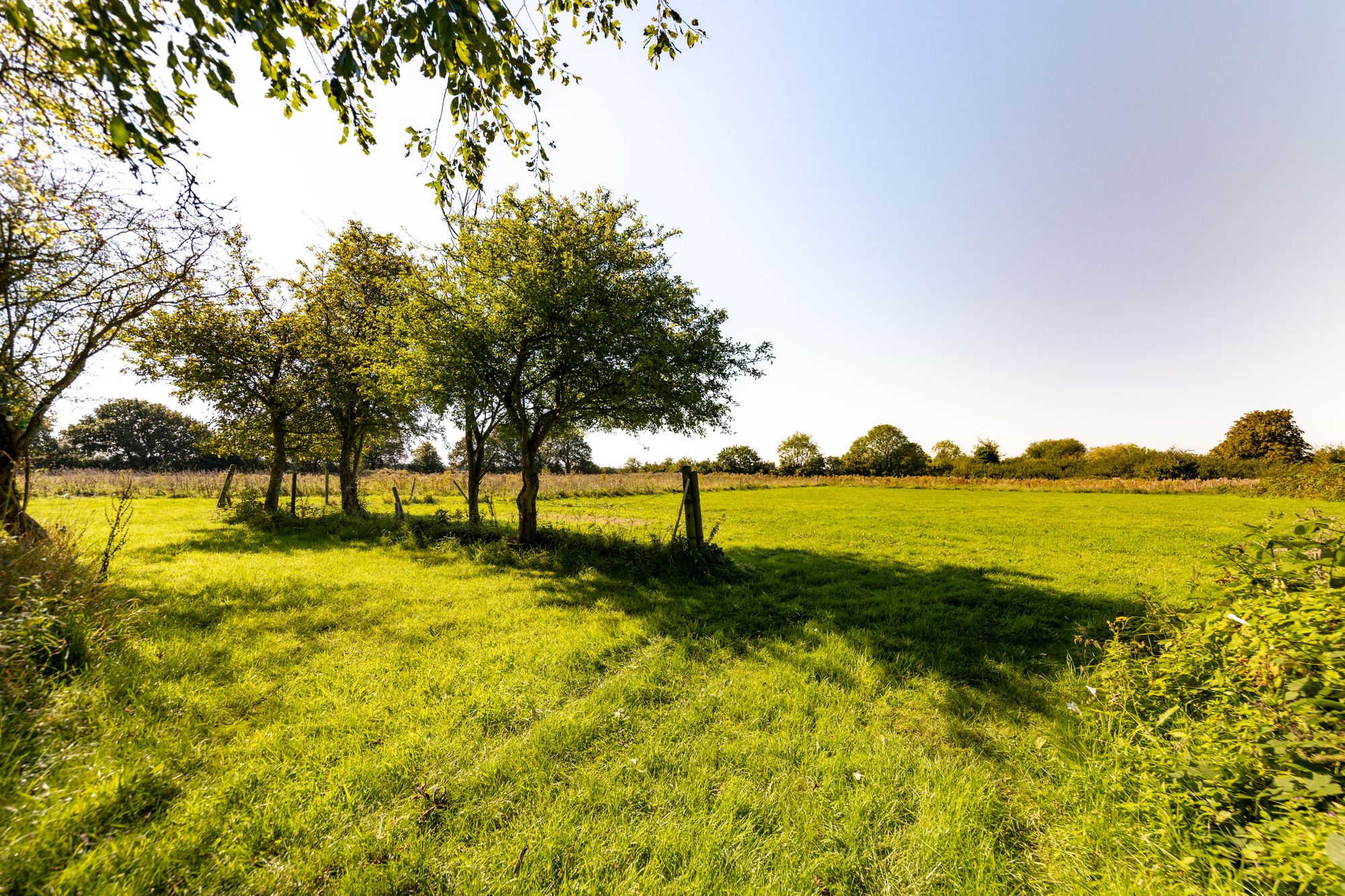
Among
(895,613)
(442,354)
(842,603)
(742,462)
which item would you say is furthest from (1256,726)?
(742,462)

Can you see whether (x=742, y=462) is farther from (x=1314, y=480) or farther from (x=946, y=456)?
(x=1314, y=480)

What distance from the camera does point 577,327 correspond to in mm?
10883

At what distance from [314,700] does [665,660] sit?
3806 millimetres

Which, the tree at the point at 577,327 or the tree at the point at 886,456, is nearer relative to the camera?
the tree at the point at 577,327

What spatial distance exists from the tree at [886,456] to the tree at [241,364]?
6619cm

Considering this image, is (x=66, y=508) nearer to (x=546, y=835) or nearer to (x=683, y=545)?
(x=683, y=545)

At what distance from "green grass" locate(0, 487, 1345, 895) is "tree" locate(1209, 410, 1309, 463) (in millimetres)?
77488

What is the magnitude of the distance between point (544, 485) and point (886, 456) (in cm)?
5360

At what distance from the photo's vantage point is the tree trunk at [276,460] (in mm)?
18016

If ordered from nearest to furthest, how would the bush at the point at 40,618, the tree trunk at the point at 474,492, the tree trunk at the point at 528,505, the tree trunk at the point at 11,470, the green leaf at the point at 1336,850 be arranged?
the green leaf at the point at 1336,850
the bush at the point at 40,618
the tree trunk at the point at 11,470
the tree trunk at the point at 528,505
the tree trunk at the point at 474,492

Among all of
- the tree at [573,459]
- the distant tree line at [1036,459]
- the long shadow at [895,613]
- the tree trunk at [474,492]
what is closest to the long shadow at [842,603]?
the long shadow at [895,613]

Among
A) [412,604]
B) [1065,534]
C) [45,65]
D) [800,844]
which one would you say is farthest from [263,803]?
[1065,534]

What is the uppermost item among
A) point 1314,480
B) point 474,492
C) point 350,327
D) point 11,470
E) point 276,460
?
point 350,327

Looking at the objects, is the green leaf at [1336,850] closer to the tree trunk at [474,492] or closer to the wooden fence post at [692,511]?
the wooden fence post at [692,511]
